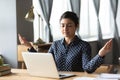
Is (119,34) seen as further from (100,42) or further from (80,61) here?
(80,61)

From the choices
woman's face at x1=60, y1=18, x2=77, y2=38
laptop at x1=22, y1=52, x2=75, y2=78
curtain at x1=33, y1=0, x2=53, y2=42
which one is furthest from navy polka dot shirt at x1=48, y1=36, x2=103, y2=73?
curtain at x1=33, y1=0, x2=53, y2=42

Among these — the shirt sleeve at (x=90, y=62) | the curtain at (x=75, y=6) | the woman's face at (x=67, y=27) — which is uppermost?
the curtain at (x=75, y=6)

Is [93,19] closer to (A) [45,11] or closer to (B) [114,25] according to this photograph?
(B) [114,25]

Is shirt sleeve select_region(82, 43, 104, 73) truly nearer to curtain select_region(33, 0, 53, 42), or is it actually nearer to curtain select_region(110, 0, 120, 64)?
curtain select_region(33, 0, 53, 42)

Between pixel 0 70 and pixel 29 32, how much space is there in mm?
2531

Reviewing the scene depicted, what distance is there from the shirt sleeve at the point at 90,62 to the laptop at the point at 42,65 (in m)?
0.24

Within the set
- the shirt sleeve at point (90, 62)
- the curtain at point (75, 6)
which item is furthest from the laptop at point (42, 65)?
the curtain at point (75, 6)

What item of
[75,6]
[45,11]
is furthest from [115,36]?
[45,11]

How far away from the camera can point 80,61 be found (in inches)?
98.8

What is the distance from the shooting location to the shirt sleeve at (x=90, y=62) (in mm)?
2260

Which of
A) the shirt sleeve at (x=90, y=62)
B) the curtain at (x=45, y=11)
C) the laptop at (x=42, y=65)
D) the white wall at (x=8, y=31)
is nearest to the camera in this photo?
the laptop at (x=42, y=65)

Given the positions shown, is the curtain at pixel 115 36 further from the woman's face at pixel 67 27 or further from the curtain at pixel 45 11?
the woman's face at pixel 67 27

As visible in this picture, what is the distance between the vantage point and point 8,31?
14.7 feet

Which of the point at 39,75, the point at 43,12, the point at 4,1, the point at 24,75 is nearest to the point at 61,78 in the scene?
the point at 39,75
